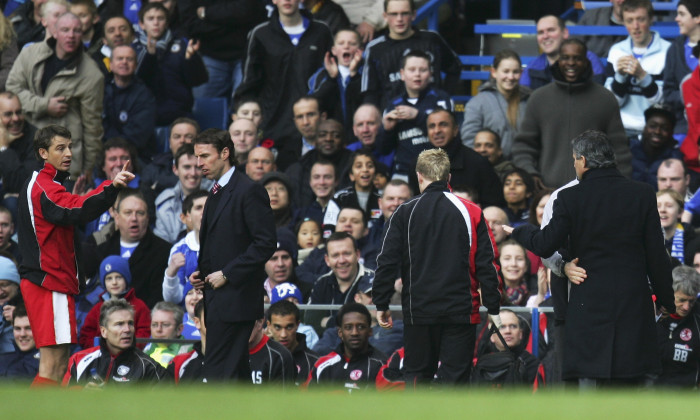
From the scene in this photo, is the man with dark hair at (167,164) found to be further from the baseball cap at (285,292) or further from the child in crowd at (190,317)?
the baseball cap at (285,292)

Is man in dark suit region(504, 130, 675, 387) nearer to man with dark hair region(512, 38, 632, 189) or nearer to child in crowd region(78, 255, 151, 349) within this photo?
man with dark hair region(512, 38, 632, 189)

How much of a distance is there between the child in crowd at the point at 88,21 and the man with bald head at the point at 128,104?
32.0 inches

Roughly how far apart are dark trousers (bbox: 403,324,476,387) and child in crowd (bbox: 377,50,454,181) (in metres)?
4.29

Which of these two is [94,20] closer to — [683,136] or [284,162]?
[284,162]

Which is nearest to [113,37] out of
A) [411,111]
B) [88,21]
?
[88,21]

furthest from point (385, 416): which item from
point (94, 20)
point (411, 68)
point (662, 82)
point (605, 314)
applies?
point (94, 20)

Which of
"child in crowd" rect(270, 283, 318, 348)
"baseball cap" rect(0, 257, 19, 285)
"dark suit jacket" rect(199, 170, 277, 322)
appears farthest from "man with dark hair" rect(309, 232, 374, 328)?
"baseball cap" rect(0, 257, 19, 285)

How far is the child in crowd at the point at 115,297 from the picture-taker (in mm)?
11055

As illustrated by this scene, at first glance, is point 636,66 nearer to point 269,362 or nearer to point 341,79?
point 341,79

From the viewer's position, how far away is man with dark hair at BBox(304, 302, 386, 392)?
9.93 metres

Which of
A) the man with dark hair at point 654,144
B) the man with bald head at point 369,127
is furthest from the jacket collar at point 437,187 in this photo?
the man with bald head at point 369,127

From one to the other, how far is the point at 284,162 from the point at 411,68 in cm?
208

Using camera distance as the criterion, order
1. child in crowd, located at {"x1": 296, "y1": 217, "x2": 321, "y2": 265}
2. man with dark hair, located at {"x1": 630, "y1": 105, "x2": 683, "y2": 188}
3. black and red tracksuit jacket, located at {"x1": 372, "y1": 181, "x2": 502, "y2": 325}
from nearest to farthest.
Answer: black and red tracksuit jacket, located at {"x1": 372, "y1": 181, "x2": 502, "y2": 325}, child in crowd, located at {"x1": 296, "y1": 217, "x2": 321, "y2": 265}, man with dark hair, located at {"x1": 630, "y1": 105, "x2": 683, "y2": 188}

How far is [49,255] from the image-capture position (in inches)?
368
